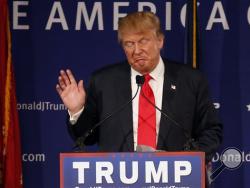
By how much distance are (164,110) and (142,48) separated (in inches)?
12.1

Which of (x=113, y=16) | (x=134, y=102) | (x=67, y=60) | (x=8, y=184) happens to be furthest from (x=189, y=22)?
(x=8, y=184)

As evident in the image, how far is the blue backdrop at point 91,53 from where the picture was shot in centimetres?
393

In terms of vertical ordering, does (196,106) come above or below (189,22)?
below

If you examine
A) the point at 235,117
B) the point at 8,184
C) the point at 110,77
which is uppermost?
the point at 110,77

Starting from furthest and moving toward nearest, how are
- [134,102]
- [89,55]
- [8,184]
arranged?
[89,55] → [8,184] → [134,102]

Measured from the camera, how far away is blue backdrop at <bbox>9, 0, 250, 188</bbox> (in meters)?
3.93

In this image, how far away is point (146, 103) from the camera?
9.39ft

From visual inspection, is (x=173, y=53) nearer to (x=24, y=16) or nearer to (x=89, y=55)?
(x=89, y=55)

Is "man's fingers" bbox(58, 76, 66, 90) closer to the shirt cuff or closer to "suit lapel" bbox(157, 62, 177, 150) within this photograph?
the shirt cuff

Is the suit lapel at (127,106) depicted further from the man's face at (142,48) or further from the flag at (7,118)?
the flag at (7,118)

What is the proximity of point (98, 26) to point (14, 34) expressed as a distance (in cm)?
55

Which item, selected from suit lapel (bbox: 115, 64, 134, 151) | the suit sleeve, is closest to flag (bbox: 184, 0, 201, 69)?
suit lapel (bbox: 115, 64, 134, 151)

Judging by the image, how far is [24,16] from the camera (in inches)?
156

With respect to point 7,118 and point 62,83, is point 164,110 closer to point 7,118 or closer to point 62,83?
point 62,83
